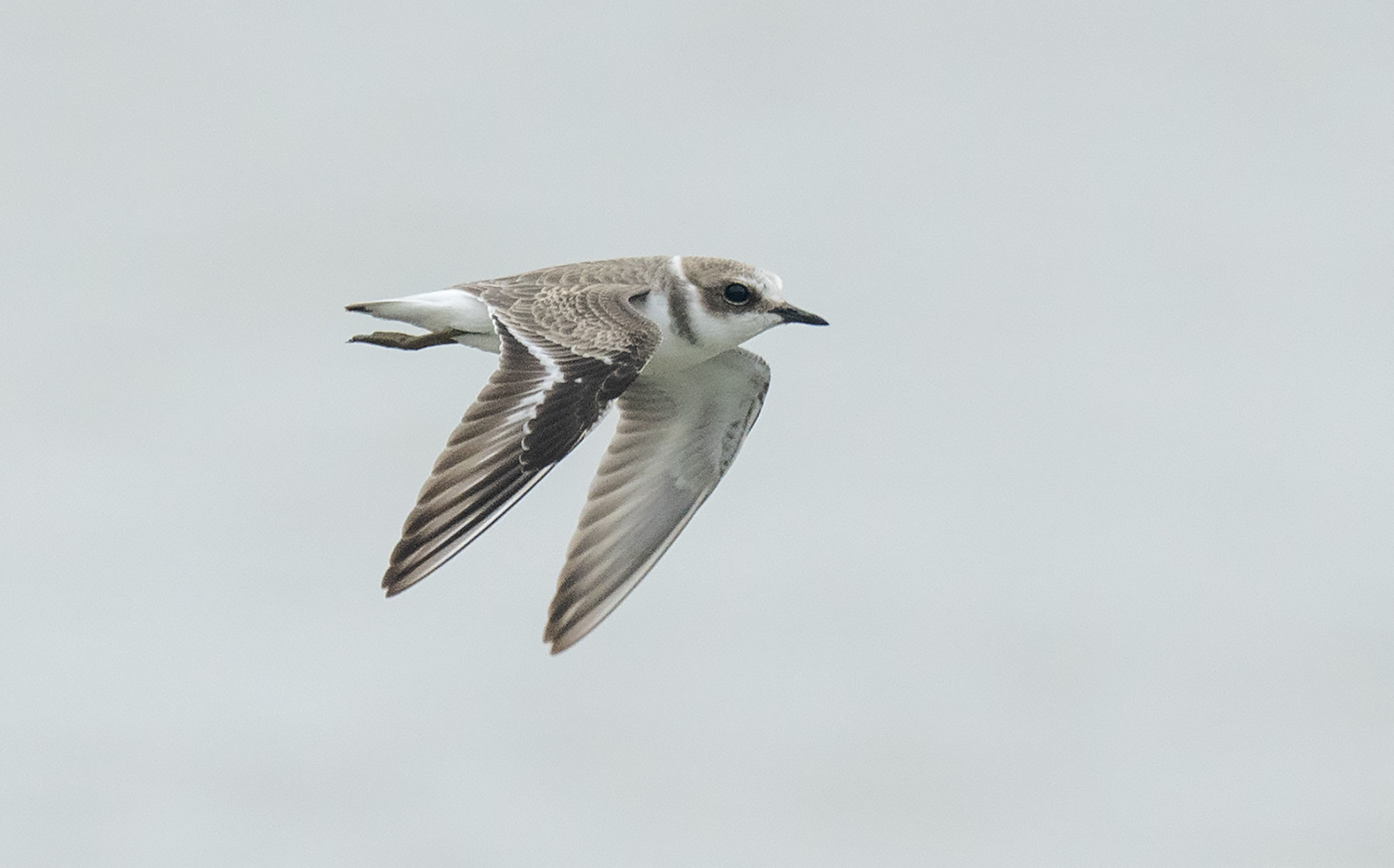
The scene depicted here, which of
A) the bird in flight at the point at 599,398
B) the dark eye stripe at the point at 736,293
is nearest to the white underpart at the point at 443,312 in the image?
the bird in flight at the point at 599,398

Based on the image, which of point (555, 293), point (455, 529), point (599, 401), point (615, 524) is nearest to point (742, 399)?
point (615, 524)

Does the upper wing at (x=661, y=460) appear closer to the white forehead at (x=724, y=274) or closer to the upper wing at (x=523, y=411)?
the white forehead at (x=724, y=274)

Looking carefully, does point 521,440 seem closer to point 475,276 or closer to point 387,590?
point 387,590

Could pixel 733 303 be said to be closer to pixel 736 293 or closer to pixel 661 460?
pixel 736 293

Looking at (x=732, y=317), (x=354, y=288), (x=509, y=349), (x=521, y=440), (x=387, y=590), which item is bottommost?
(x=387, y=590)

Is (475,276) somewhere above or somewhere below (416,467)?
above

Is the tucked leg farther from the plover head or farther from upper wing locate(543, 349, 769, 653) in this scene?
the plover head

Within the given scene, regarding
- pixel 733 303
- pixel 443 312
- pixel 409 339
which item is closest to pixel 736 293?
pixel 733 303

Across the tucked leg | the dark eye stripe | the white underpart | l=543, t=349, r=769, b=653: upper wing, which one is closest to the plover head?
the dark eye stripe
